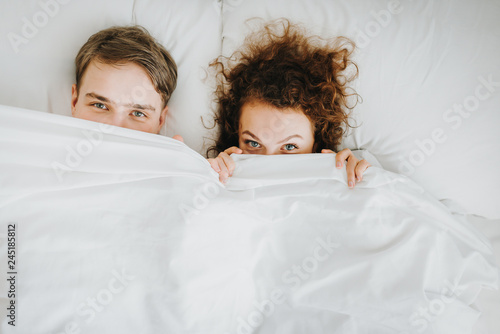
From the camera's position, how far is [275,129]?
110 cm

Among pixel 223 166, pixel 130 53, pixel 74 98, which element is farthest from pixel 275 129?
pixel 74 98

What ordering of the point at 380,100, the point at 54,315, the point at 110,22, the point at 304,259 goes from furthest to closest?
the point at 110,22 < the point at 380,100 < the point at 304,259 < the point at 54,315

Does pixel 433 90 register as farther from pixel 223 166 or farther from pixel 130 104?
pixel 130 104

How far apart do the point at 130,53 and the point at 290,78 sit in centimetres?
54

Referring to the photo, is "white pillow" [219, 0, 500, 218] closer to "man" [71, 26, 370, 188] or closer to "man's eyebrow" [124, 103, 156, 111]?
"man" [71, 26, 370, 188]

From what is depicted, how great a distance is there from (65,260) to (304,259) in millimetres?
582

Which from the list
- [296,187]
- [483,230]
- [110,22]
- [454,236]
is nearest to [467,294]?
[454,236]

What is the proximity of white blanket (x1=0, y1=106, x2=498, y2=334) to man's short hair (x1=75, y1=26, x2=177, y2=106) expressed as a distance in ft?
0.89

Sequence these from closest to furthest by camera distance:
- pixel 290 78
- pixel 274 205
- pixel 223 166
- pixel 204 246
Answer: pixel 204 246 < pixel 274 205 < pixel 223 166 < pixel 290 78

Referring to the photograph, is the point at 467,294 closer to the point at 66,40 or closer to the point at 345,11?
the point at 345,11

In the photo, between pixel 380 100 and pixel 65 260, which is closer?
pixel 65 260

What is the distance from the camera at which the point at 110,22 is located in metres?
1.24

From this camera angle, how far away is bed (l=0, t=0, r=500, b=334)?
782mm

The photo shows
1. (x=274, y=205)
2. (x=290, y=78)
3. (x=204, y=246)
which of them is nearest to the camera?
(x=204, y=246)
